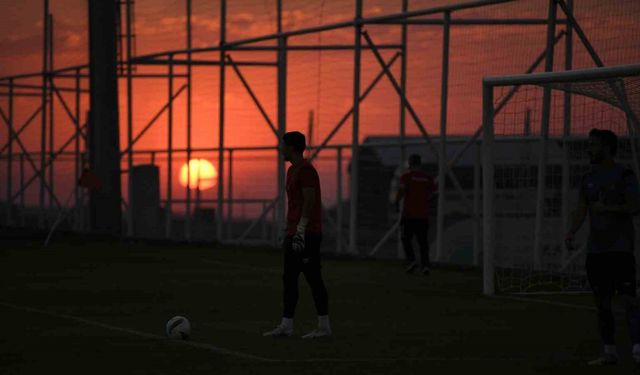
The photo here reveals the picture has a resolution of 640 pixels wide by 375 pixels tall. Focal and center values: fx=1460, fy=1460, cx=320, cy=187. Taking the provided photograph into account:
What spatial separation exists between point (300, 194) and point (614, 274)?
10.1ft

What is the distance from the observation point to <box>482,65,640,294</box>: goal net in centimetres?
1798

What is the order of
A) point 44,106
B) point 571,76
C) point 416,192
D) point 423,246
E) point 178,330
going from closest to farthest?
point 178,330, point 571,76, point 423,246, point 416,192, point 44,106

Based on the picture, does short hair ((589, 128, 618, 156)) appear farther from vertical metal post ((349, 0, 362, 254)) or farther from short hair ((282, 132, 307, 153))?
vertical metal post ((349, 0, 362, 254))

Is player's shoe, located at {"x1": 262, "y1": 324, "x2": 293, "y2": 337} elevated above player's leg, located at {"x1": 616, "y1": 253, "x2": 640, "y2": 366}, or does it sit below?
below

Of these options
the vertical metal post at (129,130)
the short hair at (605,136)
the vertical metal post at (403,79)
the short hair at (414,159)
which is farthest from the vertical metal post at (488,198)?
the vertical metal post at (129,130)

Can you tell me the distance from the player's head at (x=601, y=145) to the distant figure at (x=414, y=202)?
10998 mm

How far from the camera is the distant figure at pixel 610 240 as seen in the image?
1111 cm

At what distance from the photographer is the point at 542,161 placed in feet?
70.7

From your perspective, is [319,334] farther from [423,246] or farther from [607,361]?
[423,246]

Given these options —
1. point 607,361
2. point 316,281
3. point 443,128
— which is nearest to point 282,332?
point 316,281

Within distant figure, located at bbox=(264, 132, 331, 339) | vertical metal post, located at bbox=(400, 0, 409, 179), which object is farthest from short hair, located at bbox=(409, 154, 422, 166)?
distant figure, located at bbox=(264, 132, 331, 339)

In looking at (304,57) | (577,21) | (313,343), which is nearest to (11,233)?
(304,57)

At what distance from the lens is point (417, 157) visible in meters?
22.4

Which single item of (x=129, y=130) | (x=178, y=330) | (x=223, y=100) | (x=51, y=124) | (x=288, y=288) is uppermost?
(x=223, y=100)
